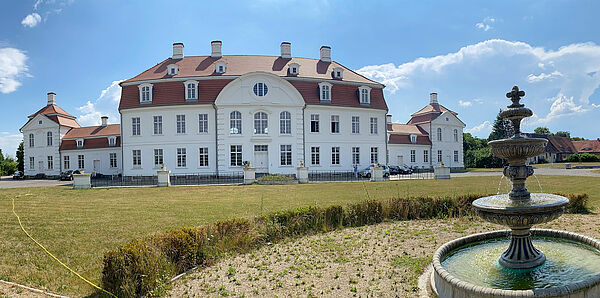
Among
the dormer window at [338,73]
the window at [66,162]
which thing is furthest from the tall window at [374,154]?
the window at [66,162]

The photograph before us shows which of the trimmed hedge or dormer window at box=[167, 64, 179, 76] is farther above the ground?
dormer window at box=[167, 64, 179, 76]

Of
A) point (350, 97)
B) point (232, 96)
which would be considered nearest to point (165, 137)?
point (232, 96)

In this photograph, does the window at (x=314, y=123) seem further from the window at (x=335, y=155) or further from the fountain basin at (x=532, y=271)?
the fountain basin at (x=532, y=271)

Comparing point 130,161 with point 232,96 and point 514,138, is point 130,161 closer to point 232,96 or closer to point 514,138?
point 232,96

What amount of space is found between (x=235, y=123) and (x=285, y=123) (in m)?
4.43

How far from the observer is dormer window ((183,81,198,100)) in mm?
31938

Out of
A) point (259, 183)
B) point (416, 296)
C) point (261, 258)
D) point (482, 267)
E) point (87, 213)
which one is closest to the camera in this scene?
point (416, 296)

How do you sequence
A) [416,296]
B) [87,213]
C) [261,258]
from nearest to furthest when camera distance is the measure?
1. [416,296]
2. [261,258]
3. [87,213]

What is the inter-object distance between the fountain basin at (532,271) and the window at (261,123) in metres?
25.7

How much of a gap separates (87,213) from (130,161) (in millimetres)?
22564

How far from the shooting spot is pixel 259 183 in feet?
82.5

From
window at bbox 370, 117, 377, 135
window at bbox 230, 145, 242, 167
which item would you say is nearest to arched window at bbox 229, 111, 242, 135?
window at bbox 230, 145, 242, 167

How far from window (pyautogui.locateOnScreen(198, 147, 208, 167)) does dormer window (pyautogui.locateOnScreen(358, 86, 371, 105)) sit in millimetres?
15293

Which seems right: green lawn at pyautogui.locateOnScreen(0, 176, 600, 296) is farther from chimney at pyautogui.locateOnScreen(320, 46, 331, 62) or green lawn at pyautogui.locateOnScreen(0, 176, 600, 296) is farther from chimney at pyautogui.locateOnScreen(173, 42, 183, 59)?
chimney at pyautogui.locateOnScreen(320, 46, 331, 62)
